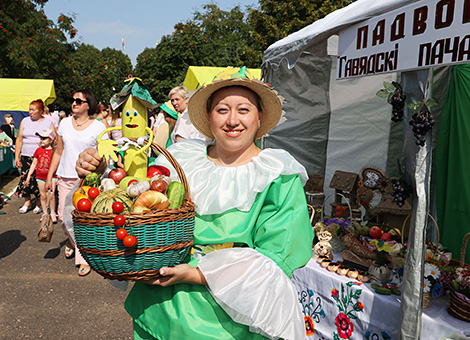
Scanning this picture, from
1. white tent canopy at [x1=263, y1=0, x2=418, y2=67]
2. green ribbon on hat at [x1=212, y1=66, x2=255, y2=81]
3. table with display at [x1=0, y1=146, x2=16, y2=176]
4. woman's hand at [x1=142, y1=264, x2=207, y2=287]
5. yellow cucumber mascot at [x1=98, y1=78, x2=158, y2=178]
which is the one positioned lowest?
table with display at [x1=0, y1=146, x2=16, y2=176]

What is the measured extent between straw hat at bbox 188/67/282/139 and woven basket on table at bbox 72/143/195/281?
25.3 inches

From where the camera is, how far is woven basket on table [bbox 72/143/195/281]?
1345mm

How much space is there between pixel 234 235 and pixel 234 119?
19.7 inches

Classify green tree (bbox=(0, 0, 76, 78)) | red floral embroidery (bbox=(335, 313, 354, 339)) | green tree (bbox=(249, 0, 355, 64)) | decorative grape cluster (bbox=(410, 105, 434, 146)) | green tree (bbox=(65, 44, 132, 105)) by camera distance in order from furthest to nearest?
green tree (bbox=(65, 44, 132, 105)) < green tree (bbox=(249, 0, 355, 64)) < green tree (bbox=(0, 0, 76, 78)) < red floral embroidery (bbox=(335, 313, 354, 339)) < decorative grape cluster (bbox=(410, 105, 434, 146))

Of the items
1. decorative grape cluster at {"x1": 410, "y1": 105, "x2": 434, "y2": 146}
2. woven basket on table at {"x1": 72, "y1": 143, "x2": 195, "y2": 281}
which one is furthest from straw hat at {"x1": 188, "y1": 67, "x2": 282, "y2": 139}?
decorative grape cluster at {"x1": 410, "y1": 105, "x2": 434, "y2": 146}

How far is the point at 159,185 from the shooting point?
1.49 m

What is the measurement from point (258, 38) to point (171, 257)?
1976 centimetres

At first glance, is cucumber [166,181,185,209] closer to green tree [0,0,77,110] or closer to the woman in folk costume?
the woman in folk costume

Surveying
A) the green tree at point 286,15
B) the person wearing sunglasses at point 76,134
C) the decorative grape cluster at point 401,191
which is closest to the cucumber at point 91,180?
the decorative grape cluster at point 401,191

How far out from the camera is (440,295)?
8.34 ft

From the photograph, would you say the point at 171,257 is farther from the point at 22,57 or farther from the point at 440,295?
the point at 22,57

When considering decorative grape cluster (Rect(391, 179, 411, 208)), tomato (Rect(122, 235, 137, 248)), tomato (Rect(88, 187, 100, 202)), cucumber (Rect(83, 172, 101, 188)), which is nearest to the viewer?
tomato (Rect(122, 235, 137, 248))

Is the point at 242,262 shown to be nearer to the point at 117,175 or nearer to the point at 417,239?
the point at 117,175

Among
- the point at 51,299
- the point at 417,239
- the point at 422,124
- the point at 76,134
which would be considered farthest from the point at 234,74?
the point at 51,299
